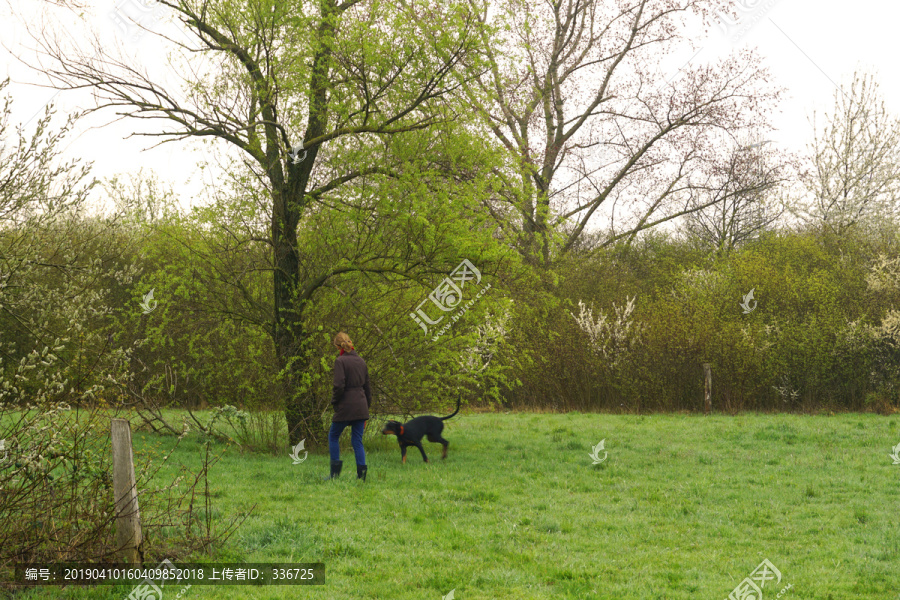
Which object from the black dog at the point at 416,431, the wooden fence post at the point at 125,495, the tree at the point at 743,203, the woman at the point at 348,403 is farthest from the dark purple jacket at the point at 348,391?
the tree at the point at 743,203

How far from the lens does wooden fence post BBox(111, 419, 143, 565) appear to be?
17.1ft

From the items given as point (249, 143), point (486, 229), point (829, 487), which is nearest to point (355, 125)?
point (249, 143)

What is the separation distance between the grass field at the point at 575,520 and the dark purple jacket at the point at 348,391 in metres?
0.92

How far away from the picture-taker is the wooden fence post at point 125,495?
17.1 feet

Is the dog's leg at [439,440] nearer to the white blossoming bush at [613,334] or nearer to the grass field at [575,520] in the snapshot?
the grass field at [575,520]

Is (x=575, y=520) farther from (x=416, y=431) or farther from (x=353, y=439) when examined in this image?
(x=416, y=431)

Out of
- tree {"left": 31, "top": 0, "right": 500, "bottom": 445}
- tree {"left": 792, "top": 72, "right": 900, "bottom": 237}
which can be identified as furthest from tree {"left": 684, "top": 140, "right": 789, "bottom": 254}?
tree {"left": 31, "top": 0, "right": 500, "bottom": 445}

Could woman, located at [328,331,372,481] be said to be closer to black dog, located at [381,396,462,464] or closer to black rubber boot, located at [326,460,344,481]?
black rubber boot, located at [326,460,344,481]

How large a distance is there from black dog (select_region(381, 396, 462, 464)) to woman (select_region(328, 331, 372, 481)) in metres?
1.11

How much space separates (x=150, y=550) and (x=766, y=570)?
499cm

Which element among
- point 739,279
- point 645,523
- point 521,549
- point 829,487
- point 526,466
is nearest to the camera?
point 521,549

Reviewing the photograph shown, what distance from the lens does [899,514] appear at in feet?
24.9

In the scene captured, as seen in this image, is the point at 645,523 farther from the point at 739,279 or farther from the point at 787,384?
the point at 739,279

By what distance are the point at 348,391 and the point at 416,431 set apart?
6.46ft
